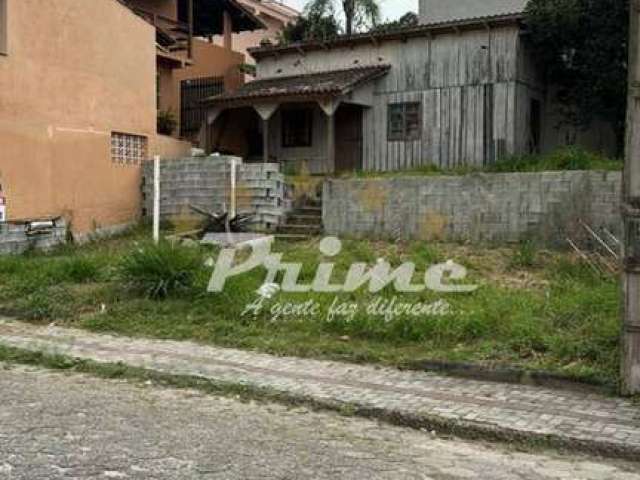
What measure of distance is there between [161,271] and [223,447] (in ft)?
16.5

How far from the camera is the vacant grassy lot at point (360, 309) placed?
710cm

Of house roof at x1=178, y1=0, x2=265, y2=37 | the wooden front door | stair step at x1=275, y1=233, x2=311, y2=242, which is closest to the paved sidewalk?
stair step at x1=275, y1=233, x2=311, y2=242

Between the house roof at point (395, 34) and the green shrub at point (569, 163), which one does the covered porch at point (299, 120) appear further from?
the green shrub at point (569, 163)

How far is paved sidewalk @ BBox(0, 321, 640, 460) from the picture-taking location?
5379 millimetres

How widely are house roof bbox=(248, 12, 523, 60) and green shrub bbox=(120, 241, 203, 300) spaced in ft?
35.4

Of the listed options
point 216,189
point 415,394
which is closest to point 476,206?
point 216,189

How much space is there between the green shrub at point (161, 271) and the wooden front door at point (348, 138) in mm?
10607

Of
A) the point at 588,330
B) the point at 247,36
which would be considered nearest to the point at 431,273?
the point at 588,330

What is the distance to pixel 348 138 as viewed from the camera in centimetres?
2025

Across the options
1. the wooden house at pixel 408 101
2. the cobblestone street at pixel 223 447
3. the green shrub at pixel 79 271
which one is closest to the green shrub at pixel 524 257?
the cobblestone street at pixel 223 447

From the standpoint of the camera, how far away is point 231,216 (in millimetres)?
14492

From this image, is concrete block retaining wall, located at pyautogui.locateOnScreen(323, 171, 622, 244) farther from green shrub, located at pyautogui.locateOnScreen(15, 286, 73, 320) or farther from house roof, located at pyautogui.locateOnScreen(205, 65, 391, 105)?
green shrub, located at pyautogui.locateOnScreen(15, 286, 73, 320)

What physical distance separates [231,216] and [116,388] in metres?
8.11

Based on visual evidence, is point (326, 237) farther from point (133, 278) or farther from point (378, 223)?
point (133, 278)
